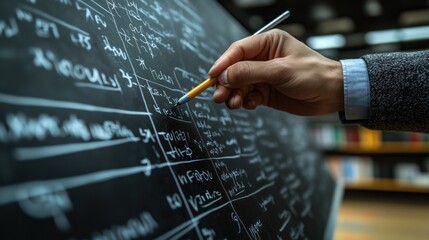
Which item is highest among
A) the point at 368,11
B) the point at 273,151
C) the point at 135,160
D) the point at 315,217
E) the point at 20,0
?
the point at 368,11

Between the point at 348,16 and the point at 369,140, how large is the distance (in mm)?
1990

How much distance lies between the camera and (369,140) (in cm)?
500

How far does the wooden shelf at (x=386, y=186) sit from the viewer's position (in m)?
4.71

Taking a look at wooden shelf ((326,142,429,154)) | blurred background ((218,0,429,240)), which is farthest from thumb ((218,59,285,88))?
wooden shelf ((326,142,429,154))

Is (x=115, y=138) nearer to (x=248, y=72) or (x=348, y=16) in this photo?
(x=248, y=72)

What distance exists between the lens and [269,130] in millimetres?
1319

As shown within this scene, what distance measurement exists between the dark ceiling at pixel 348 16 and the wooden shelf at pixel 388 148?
1.50 meters

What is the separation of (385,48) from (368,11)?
177 cm

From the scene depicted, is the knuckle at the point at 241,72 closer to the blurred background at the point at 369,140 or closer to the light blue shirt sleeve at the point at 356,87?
the light blue shirt sleeve at the point at 356,87

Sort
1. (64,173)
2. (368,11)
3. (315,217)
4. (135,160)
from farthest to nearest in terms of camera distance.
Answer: (368,11) → (315,217) → (135,160) → (64,173)

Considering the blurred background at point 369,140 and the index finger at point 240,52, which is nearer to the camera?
the index finger at point 240,52

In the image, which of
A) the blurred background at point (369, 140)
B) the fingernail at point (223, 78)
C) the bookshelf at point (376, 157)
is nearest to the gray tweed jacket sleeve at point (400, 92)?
the fingernail at point (223, 78)

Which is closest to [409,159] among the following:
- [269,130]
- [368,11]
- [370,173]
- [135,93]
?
[370,173]

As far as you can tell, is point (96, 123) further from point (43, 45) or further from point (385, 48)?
point (385, 48)
